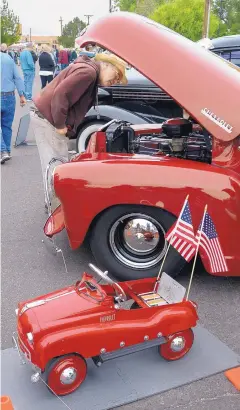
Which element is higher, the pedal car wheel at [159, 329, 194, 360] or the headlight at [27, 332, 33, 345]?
the headlight at [27, 332, 33, 345]

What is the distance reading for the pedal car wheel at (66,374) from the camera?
2.52m

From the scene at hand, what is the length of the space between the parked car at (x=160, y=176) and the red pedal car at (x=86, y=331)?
0.77 meters

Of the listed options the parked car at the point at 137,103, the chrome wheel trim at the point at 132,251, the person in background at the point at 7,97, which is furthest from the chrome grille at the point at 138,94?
the chrome wheel trim at the point at 132,251

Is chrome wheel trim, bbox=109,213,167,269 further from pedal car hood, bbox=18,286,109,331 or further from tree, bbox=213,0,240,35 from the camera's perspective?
tree, bbox=213,0,240,35

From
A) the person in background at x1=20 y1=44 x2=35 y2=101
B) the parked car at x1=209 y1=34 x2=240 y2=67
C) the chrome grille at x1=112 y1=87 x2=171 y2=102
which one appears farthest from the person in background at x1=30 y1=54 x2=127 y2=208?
the person in background at x1=20 y1=44 x2=35 y2=101

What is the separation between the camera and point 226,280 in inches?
152

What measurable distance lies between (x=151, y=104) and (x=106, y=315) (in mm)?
5233

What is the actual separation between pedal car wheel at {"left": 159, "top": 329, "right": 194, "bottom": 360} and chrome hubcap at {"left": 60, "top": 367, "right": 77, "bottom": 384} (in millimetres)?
554

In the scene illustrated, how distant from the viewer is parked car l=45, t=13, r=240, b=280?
337 cm

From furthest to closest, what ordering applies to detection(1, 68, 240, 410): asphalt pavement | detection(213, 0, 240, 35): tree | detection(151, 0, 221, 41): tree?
detection(213, 0, 240, 35): tree, detection(151, 0, 221, 41): tree, detection(1, 68, 240, 410): asphalt pavement

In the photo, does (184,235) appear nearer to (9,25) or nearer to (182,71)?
(182,71)

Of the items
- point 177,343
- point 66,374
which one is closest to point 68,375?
point 66,374

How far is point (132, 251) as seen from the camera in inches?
149

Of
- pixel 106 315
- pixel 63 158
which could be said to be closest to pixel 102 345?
pixel 106 315
